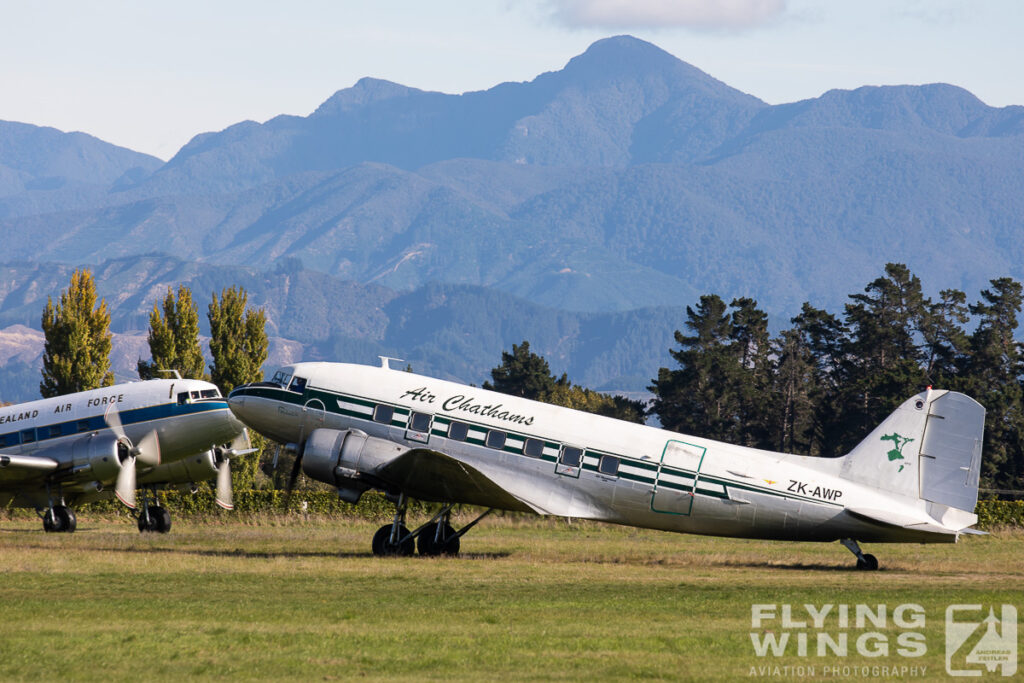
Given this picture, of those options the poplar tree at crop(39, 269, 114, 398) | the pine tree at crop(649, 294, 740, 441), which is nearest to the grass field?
the poplar tree at crop(39, 269, 114, 398)

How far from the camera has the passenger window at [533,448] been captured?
3170 cm

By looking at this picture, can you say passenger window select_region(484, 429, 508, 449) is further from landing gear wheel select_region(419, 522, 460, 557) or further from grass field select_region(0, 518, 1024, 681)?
grass field select_region(0, 518, 1024, 681)

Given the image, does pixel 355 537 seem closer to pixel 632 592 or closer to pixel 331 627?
pixel 632 592

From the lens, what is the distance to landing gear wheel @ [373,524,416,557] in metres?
32.2

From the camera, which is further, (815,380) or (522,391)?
(522,391)

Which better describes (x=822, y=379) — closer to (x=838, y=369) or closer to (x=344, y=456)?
(x=838, y=369)

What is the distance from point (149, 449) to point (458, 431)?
39.3ft

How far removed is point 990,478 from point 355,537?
4775 centimetres

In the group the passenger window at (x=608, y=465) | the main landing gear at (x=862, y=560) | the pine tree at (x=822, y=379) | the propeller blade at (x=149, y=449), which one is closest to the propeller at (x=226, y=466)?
the propeller blade at (x=149, y=449)

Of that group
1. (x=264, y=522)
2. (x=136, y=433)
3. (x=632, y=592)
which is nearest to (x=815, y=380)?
(x=264, y=522)

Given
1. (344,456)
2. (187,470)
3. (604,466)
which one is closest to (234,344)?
(187,470)

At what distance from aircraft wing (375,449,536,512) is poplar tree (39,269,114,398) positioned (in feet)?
176

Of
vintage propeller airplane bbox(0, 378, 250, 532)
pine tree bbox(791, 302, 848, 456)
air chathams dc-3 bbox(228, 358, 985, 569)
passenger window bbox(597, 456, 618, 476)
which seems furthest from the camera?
pine tree bbox(791, 302, 848, 456)

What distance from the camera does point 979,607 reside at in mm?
23500
